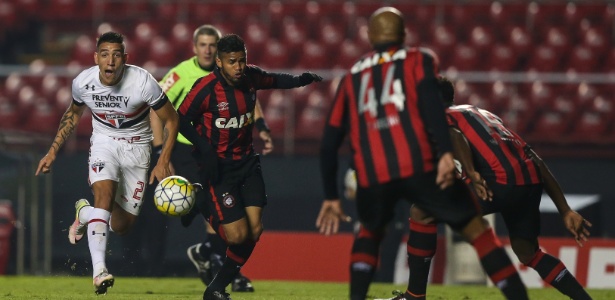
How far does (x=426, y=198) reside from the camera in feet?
17.6

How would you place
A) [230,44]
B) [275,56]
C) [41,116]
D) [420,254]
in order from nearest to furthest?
[420,254]
[230,44]
[41,116]
[275,56]

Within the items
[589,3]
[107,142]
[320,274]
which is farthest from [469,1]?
[107,142]

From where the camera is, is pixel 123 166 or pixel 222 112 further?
pixel 123 166

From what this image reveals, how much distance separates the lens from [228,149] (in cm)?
733

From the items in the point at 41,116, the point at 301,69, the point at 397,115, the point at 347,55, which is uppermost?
the point at 397,115

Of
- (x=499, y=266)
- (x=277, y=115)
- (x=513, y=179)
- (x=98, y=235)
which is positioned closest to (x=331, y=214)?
(x=499, y=266)

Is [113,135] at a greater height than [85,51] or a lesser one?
greater

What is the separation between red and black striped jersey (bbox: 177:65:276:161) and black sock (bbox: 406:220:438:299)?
1.49 meters

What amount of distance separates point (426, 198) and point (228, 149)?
2301mm

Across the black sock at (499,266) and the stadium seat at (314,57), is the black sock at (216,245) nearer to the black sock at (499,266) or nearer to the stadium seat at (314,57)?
the black sock at (499,266)

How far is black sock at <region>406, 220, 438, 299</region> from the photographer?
257 inches

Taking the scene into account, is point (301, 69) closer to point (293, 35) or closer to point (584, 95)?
point (293, 35)

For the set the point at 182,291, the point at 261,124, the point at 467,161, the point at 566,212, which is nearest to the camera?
the point at 467,161

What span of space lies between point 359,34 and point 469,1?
186cm
